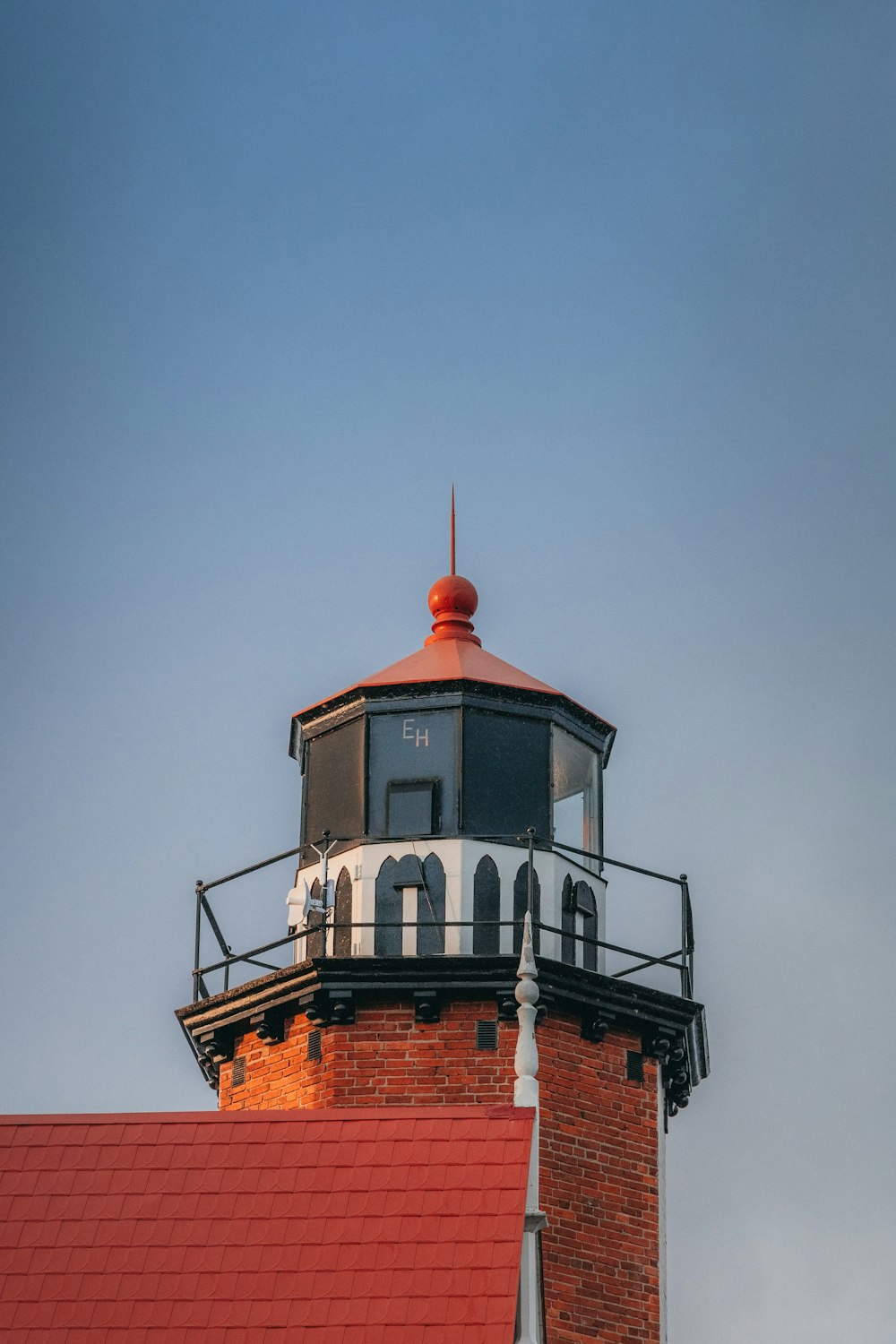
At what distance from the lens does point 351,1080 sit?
18.1m

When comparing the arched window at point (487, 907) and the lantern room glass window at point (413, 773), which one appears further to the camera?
the lantern room glass window at point (413, 773)

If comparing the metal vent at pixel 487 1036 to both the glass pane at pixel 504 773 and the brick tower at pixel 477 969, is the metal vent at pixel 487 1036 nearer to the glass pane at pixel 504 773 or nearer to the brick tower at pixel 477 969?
the brick tower at pixel 477 969

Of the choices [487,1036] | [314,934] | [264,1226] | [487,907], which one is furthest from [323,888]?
[264,1226]

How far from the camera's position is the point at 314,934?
1911 centimetres

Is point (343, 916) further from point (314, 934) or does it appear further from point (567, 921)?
point (567, 921)

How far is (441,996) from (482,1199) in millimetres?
4372

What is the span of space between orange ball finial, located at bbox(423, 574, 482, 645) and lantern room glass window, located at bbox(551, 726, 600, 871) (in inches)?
58.4

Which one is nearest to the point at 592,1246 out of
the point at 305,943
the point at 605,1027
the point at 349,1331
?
the point at 605,1027

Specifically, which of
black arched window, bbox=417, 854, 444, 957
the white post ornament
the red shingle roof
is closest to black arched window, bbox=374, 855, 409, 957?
black arched window, bbox=417, 854, 444, 957

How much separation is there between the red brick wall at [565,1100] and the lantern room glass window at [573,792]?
1.78 metres

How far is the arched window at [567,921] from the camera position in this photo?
1886 centimetres

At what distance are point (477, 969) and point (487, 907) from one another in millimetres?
686

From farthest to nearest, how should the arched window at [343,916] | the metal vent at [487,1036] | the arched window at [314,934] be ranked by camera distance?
the arched window at [314,934] < the arched window at [343,916] < the metal vent at [487,1036]

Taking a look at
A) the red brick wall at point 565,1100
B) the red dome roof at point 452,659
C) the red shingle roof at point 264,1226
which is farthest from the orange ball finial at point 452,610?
the red shingle roof at point 264,1226
